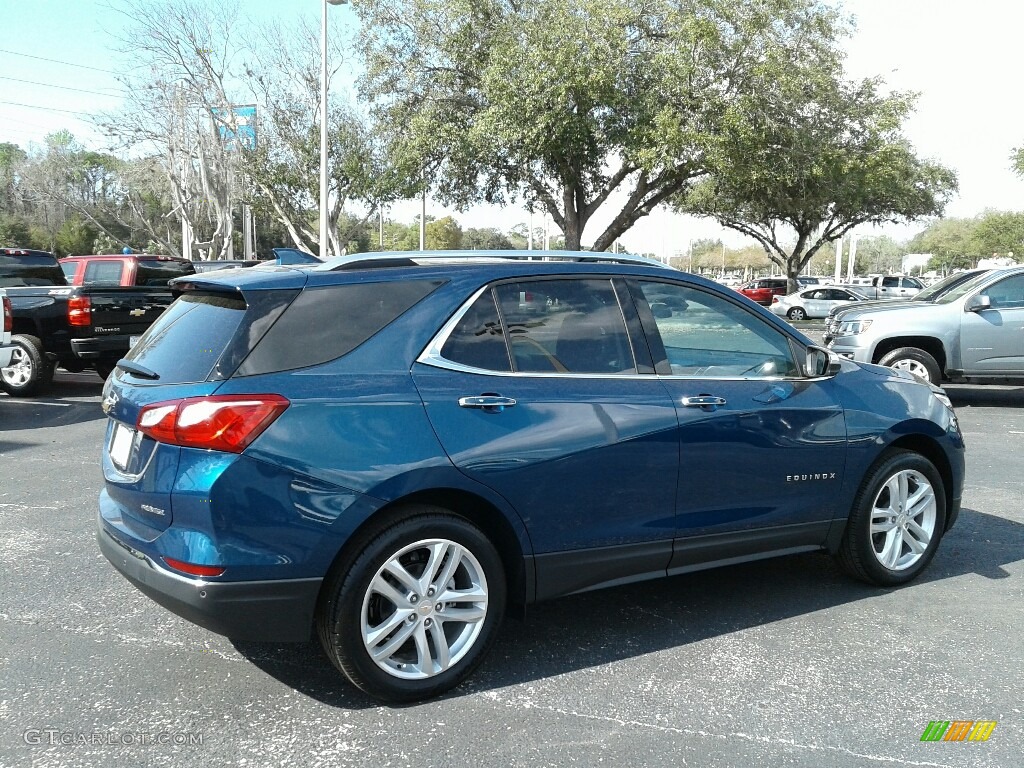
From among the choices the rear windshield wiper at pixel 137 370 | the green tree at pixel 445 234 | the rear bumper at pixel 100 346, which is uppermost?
the green tree at pixel 445 234

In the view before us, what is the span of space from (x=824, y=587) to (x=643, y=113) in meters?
16.3

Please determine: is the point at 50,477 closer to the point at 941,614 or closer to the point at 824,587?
the point at 824,587

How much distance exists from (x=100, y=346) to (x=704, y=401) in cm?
931

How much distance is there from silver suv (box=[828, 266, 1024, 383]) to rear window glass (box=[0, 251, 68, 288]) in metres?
10.4

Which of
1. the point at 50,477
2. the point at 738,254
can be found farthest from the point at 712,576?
the point at 738,254

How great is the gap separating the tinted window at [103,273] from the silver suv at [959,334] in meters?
9.72

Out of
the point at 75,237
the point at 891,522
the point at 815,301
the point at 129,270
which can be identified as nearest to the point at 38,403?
the point at 129,270

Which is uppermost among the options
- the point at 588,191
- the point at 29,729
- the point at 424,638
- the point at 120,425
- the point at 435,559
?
the point at 588,191

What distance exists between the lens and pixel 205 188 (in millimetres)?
29469

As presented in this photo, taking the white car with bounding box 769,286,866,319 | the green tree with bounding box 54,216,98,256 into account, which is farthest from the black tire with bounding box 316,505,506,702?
the green tree with bounding box 54,216,98,256

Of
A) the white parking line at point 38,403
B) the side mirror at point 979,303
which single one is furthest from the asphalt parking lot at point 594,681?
the side mirror at point 979,303

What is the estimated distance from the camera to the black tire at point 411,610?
10.3ft

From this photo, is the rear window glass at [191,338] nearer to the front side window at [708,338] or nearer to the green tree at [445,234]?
the front side window at [708,338]

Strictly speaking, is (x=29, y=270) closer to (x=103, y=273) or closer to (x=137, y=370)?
(x=103, y=273)
